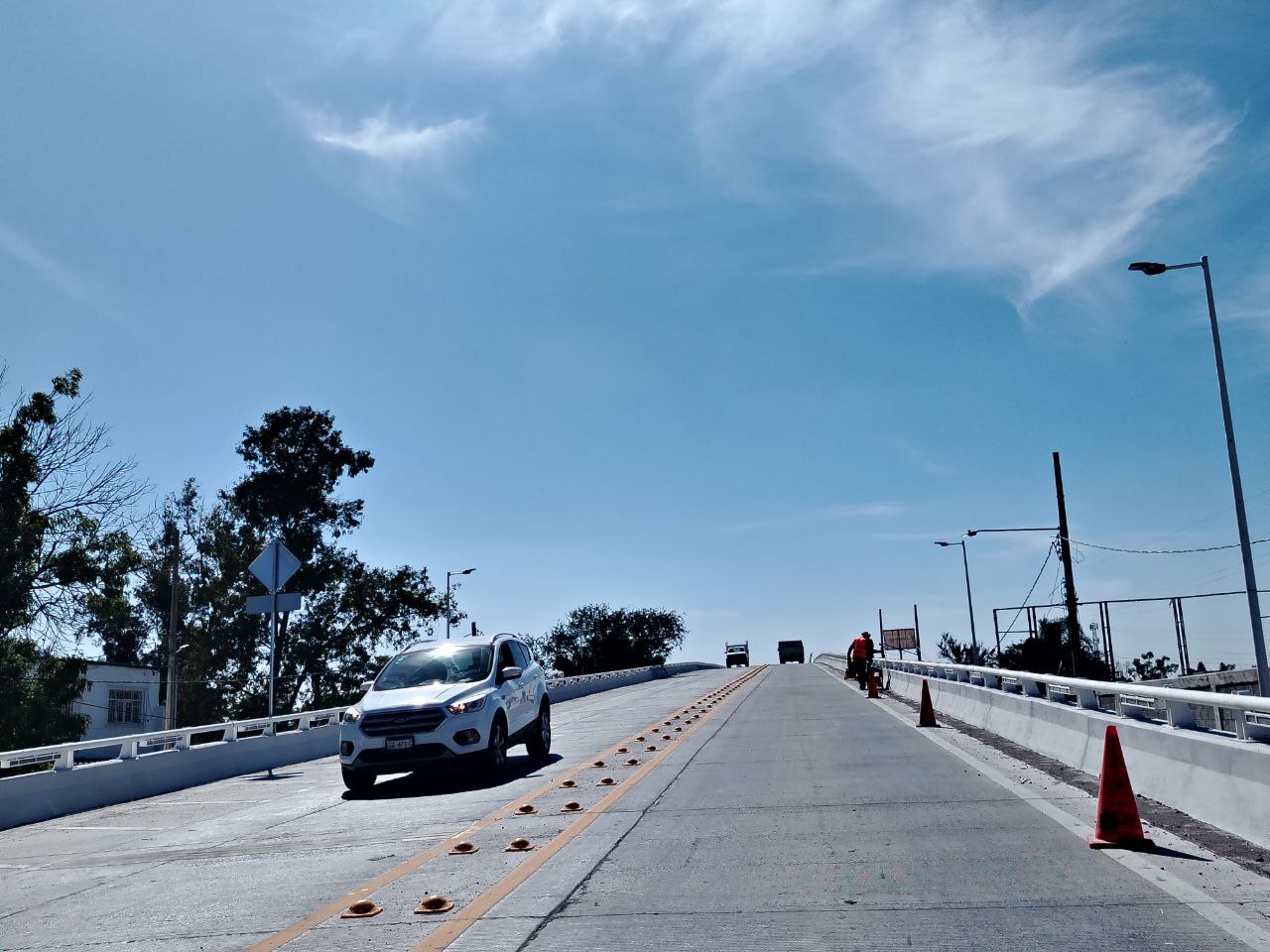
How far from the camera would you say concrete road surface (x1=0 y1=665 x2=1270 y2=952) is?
5.88 metres

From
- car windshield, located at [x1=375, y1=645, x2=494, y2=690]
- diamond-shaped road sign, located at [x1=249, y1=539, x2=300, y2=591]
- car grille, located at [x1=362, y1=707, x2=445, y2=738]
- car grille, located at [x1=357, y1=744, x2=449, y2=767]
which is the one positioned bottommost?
car grille, located at [x1=357, y1=744, x2=449, y2=767]

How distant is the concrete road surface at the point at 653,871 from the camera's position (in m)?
5.88

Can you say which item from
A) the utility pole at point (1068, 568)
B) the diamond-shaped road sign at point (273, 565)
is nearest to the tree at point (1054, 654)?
the utility pole at point (1068, 568)

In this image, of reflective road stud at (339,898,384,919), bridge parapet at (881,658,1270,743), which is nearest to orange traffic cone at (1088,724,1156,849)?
bridge parapet at (881,658,1270,743)

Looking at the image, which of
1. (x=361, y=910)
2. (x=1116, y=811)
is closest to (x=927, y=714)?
(x=1116, y=811)

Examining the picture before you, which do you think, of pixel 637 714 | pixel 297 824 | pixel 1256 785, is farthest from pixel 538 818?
pixel 637 714

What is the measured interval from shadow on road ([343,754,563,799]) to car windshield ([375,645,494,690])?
124cm

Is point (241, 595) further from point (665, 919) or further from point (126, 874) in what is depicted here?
point (665, 919)

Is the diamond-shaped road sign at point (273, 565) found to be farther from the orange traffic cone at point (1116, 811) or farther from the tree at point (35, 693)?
the orange traffic cone at point (1116, 811)

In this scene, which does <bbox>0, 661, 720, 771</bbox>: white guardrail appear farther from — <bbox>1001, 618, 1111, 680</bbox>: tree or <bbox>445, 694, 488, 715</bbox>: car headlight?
<bbox>1001, 618, 1111, 680</bbox>: tree

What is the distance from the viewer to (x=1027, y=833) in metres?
8.46

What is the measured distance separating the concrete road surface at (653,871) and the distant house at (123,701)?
124ft

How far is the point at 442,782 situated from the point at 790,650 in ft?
318

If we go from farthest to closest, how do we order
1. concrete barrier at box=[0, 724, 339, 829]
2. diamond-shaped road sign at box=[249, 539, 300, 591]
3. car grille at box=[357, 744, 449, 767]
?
diamond-shaped road sign at box=[249, 539, 300, 591]
car grille at box=[357, 744, 449, 767]
concrete barrier at box=[0, 724, 339, 829]
